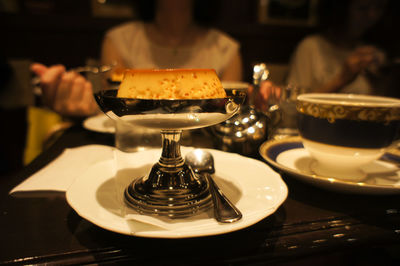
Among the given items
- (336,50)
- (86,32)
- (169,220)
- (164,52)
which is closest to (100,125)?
(169,220)

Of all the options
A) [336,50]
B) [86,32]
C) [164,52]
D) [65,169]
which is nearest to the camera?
[65,169]

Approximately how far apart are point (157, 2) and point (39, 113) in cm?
94

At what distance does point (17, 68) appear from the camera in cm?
171

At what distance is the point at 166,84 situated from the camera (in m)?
0.32

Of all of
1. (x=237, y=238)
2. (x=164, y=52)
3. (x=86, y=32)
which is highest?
(x=86, y=32)

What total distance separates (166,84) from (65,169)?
0.26m

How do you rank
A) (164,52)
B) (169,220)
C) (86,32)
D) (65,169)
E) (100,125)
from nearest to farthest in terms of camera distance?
1. (169,220)
2. (65,169)
3. (100,125)
4. (164,52)
5. (86,32)

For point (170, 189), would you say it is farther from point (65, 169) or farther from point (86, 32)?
point (86, 32)

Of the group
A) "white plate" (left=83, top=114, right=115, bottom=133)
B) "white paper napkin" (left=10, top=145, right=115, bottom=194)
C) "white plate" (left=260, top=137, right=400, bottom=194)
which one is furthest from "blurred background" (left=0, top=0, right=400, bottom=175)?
"white plate" (left=260, top=137, right=400, bottom=194)

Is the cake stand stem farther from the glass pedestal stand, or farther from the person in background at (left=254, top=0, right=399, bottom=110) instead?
the person in background at (left=254, top=0, right=399, bottom=110)

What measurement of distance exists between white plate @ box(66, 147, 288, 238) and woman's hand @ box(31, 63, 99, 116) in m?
0.47

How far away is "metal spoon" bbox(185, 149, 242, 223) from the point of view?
10.9 inches

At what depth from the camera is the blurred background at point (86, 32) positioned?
1696 millimetres

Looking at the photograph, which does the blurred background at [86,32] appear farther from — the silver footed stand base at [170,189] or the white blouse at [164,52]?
the silver footed stand base at [170,189]
